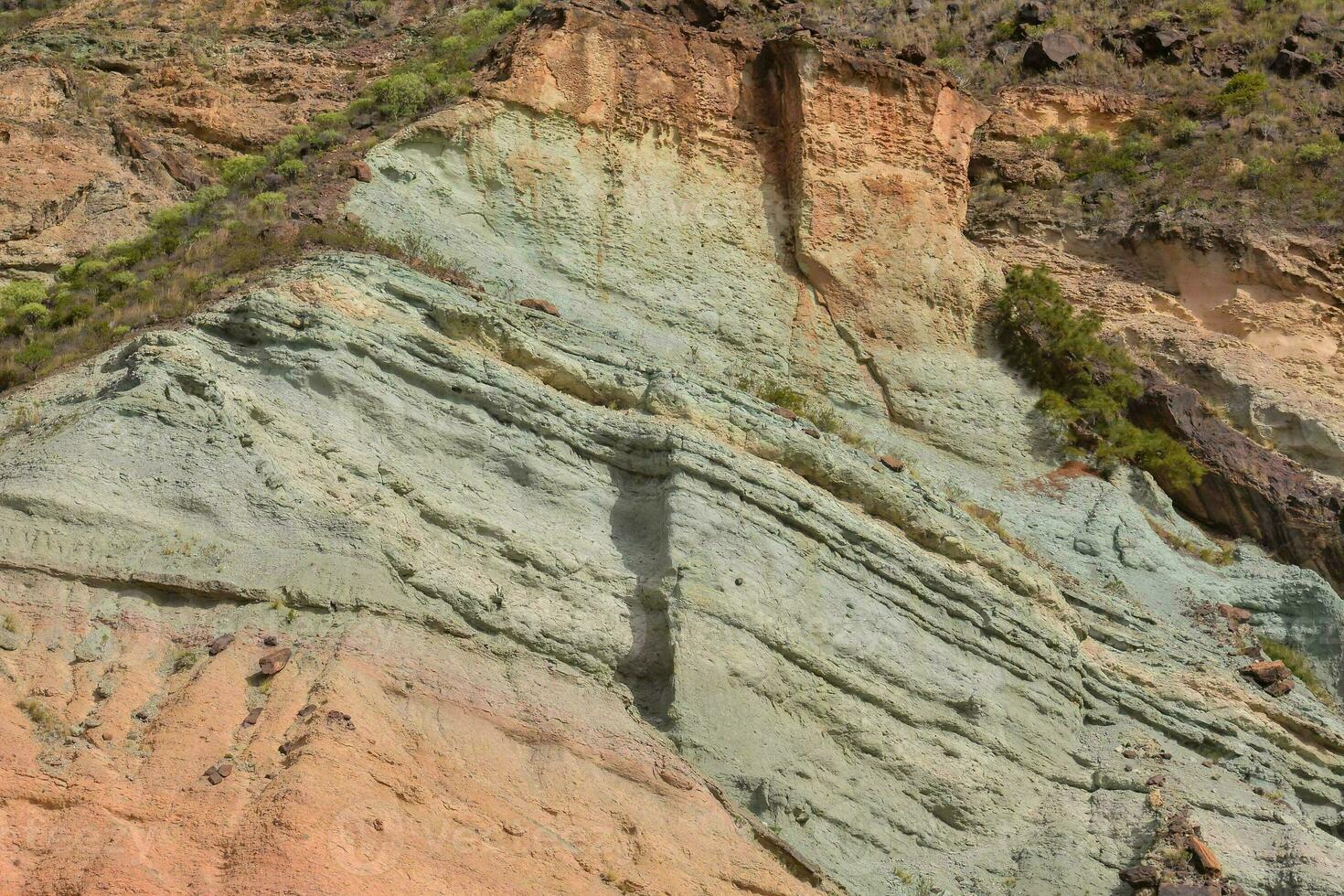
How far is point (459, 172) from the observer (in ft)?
62.4

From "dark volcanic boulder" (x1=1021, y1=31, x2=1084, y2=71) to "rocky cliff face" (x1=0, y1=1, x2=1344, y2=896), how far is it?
10.2 meters

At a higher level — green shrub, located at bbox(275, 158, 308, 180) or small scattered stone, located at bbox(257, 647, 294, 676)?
green shrub, located at bbox(275, 158, 308, 180)

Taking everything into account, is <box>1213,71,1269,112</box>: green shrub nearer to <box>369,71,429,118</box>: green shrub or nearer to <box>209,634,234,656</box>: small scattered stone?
<box>369,71,429,118</box>: green shrub

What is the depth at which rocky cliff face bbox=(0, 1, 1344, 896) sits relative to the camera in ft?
32.0

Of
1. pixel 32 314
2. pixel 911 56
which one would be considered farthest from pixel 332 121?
pixel 911 56

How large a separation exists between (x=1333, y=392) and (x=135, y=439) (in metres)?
18.1

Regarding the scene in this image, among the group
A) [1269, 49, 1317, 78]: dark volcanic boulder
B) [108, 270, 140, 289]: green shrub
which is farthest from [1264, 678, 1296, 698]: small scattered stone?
[1269, 49, 1317, 78]: dark volcanic boulder

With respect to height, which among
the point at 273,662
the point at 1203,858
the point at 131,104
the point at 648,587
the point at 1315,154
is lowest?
the point at 1203,858

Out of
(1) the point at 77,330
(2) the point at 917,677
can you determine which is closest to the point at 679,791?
(2) the point at 917,677

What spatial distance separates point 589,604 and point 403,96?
10.8m

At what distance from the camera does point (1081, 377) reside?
790 inches

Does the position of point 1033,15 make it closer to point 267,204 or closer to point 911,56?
point 911,56

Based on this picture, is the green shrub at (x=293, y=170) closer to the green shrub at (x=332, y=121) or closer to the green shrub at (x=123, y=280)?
the green shrub at (x=332, y=121)

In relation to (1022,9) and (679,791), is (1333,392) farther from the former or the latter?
(679,791)
